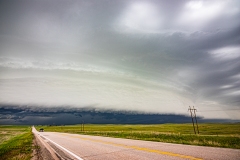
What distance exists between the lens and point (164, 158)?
649cm

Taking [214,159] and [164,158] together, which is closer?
[214,159]

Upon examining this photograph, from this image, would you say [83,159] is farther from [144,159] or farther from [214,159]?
[214,159]

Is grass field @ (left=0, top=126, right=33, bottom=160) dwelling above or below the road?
below

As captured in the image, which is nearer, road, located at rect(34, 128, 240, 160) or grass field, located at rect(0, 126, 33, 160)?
road, located at rect(34, 128, 240, 160)

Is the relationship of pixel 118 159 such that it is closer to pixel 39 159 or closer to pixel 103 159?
pixel 103 159

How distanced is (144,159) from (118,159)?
46.5 inches

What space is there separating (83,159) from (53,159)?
5.92 ft

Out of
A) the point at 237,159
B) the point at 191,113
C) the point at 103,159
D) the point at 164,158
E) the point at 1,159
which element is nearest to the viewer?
the point at 237,159

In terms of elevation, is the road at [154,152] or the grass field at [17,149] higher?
the road at [154,152]

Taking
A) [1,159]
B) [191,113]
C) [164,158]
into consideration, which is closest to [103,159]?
[164,158]

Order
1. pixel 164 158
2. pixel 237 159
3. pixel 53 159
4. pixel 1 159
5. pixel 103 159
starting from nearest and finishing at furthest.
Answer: pixel 237 159 → pixel 164 158 → pixel 103 159 → pixel 53 159 → pixel 1 159

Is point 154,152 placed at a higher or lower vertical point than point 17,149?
higher

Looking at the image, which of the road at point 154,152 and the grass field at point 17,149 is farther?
the grass field at point 17,149

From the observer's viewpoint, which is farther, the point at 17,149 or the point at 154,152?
the point at 17,149
